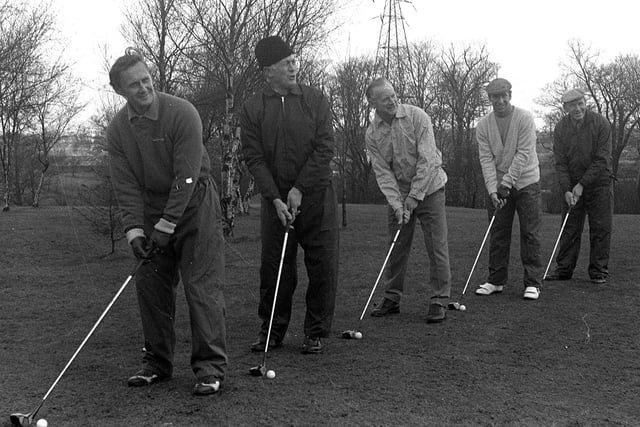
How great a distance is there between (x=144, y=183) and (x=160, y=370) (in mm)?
1159

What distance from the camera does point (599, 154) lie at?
313 inches

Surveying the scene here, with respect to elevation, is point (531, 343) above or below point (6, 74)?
below

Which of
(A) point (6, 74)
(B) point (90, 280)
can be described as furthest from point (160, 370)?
(A) point (6, 74)

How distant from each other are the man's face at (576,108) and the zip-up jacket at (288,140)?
154 inches

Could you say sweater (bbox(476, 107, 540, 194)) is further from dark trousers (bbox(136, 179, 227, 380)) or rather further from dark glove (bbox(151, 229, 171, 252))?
dark glove (bbox(151, 229, 171, 252))

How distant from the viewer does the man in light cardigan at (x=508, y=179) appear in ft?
23.3

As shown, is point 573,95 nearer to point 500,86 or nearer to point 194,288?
point 500,86

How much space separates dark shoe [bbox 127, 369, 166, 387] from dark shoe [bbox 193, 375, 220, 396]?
0.36 metres

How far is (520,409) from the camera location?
3.88 metres

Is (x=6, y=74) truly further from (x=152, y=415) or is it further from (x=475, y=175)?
(x=475, y=175)

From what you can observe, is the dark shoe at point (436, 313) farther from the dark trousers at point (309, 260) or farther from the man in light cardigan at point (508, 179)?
the man in light cardigan at point (508, 179)

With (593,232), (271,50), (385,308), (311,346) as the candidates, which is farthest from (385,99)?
(593,232)

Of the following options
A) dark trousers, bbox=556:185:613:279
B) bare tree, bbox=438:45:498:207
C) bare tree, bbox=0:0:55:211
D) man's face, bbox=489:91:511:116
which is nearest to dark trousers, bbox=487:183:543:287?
man's face, bbox=489:91:511:116

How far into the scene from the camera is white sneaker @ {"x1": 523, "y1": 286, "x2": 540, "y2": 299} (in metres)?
7.10
